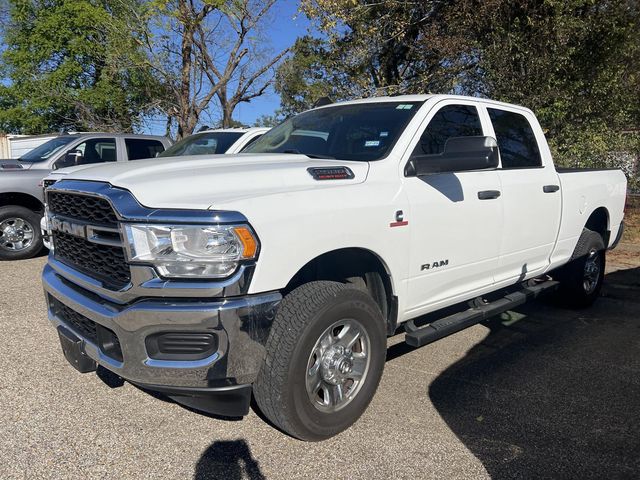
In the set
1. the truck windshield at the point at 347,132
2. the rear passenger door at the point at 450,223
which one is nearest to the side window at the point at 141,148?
the truck windshield at the point at 347,132

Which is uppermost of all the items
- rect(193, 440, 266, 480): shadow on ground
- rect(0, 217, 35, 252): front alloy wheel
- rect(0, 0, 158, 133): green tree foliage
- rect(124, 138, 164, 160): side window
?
rect(0, 0, 158, 133): green tree foliage

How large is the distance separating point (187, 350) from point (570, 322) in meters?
4.30

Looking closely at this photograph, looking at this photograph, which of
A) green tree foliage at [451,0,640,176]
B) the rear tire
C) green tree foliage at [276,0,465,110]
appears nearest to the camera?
the rear tire

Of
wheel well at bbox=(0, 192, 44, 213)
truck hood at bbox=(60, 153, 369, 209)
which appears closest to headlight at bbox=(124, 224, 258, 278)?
truck hood at bbox=(60, 153, 369, 209)

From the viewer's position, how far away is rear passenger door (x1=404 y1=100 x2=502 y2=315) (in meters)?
3.37

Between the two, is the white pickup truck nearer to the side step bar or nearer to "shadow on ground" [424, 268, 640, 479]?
the side step bar

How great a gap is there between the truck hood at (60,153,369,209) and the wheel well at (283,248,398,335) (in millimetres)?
439

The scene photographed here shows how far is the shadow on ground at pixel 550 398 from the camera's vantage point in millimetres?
2842

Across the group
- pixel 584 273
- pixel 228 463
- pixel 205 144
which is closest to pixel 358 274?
pixel 228 463

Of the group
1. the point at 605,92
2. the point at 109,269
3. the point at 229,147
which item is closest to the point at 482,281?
the point at 109,269

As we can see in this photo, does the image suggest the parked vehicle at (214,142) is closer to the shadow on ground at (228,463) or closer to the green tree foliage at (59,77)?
the shadow on ground at (228,463)

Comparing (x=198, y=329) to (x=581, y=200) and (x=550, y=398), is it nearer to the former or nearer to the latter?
(x=550, y=398)

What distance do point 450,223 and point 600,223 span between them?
3.29m

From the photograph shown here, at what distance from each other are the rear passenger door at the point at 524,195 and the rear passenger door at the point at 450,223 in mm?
184
